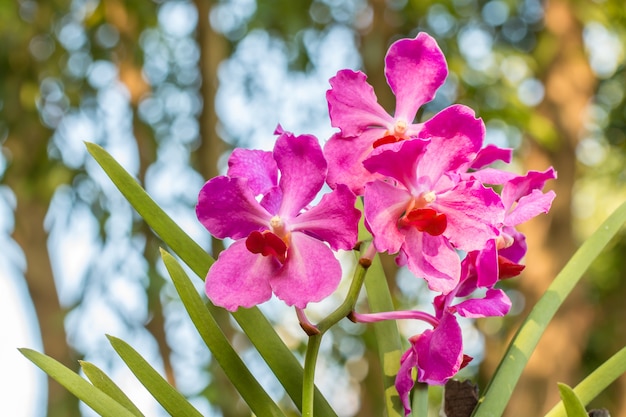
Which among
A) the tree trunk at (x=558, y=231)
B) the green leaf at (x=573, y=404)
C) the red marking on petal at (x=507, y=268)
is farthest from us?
the tree trunk at (x=558, y=231)

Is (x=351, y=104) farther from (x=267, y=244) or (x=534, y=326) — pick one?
(x=534, y=326)

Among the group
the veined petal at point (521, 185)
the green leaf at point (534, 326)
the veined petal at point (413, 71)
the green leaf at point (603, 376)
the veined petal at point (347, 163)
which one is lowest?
the green leaf at point (603, 376)

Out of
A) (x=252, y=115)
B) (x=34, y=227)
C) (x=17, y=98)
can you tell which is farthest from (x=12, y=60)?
(x=252, y=115)

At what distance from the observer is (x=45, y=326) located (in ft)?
9.08

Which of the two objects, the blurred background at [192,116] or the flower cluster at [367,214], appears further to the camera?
the blurred background at [192,116]

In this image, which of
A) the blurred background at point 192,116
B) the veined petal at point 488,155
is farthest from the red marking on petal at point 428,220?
the blurred background at point 192,116

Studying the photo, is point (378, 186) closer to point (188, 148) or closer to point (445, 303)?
point (445, 303)

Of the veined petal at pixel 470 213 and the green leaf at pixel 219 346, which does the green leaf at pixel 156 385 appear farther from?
the veined petal at pixel 470 213

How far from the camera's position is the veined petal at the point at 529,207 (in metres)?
0.55

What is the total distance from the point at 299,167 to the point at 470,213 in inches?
4.6

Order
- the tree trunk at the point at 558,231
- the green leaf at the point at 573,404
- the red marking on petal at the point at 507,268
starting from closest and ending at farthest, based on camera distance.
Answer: the green leaf at the point at 573,404
the red marking on petal at the point at 507,268
the tree trunk at the point at 558,231

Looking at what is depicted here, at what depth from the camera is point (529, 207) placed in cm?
56

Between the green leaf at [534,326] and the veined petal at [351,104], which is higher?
the veined petal at [351,104]

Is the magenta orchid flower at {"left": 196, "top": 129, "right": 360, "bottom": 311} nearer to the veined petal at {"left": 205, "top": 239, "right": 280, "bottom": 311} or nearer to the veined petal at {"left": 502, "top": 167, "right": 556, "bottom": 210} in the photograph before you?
the veined petal at {"left": 205, "top": 239, "right": 280, "bottom": 311}
